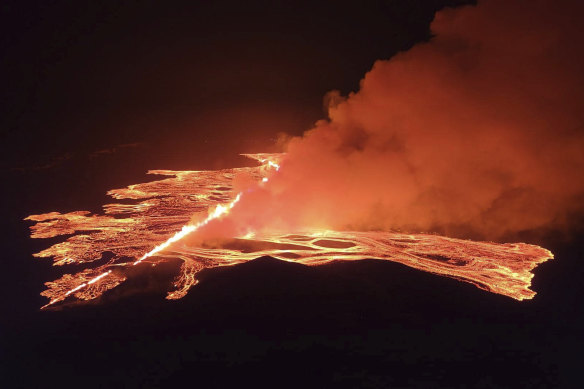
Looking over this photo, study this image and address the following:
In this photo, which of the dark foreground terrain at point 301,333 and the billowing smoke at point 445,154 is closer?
the dark foreground terrain at point 301,333

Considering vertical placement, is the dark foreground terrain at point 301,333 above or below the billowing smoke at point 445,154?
below

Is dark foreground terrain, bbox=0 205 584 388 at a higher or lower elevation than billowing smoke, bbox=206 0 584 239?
lower

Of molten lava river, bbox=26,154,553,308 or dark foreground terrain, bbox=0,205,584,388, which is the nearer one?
dark foreground terrain, bbox=0,205,584,388

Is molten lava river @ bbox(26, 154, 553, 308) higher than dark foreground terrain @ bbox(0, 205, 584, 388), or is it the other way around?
molten lava river @ bbox(26, 154, 553, 308)

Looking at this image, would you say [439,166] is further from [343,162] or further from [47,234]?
[47,234]

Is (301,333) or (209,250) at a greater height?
(209,250)

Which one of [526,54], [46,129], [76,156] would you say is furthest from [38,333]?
[46,129]

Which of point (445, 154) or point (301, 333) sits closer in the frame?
point (301, 333)

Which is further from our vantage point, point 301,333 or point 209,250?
point 209,250
